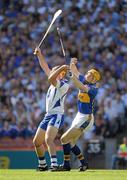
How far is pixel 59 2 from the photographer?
3133cm

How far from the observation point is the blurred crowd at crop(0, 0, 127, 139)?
25.0 metres

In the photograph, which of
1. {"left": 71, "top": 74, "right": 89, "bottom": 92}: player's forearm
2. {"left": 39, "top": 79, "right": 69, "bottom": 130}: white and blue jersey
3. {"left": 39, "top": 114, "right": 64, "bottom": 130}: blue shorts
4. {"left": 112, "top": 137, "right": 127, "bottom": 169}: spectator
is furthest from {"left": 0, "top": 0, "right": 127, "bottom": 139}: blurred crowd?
{"left": 71, "top": 74, "right": 89, "bottom": 92}: player's forearm

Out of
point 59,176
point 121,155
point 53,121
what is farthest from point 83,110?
point 121,155

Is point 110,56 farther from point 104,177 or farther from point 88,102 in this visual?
point 104,177

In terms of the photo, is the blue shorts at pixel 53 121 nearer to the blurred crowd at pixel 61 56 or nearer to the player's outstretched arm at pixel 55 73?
the player's outstretched arm at pixel 55 73

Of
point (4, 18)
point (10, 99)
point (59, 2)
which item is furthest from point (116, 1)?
point (10, 99)

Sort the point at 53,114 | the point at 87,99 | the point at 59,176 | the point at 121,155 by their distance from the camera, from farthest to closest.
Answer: the point at 121,155 → the point at 87,99 → the point at 53,114 → the point at 59,176

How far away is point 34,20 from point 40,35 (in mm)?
835

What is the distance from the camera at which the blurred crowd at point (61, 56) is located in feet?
81.9

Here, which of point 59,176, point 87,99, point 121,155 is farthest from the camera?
point 121,155

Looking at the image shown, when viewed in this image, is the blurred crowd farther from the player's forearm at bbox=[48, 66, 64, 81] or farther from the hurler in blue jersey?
the player's forearm at bbox=[48, 66, 64, 81]

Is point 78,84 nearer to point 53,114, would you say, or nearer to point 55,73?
point 55,73

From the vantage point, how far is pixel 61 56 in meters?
29.0

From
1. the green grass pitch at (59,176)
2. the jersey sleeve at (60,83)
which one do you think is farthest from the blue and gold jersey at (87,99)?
the green grass pitch at (59,176)
